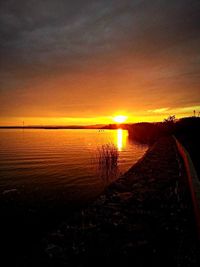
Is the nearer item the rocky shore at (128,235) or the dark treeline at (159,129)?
the rocky shore at (128,235)

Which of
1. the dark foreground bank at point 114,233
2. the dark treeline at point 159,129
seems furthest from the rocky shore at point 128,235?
the dark treeline at point 159,129

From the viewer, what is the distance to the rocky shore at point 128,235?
505 centimetres

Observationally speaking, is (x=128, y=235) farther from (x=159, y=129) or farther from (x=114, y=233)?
(x=159, y=129)

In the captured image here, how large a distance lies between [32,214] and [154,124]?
284 ft

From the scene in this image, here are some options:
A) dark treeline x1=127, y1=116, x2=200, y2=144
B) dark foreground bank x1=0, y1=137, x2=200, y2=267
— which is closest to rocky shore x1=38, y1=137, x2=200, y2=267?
dark foreground bank x1=0, y1=137, x2=200, y2=267

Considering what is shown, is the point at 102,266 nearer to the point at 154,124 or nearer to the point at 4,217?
the point at 4,217

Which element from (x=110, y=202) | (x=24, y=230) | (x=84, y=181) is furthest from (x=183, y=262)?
(x=84, y=181)

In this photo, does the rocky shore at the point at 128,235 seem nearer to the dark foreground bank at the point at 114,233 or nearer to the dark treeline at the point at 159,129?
the dark foreground bank at the point at 114,233

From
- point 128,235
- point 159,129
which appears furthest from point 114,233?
point 159,129

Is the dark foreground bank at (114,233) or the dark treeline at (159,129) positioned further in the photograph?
the dark treeline at (159,129)

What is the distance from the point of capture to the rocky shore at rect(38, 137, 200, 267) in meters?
5.05

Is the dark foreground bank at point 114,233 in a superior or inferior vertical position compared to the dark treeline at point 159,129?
inferior

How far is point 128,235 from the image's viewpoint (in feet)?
20.4

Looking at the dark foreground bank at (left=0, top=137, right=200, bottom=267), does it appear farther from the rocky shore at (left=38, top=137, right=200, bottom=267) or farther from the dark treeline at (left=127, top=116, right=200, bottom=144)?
the dark treeline at (left=127, top=116, right=200, bottom=144)
